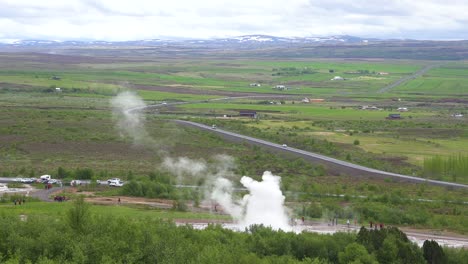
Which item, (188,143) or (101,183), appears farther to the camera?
(188,143)

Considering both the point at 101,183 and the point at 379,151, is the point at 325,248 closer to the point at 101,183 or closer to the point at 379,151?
the point at 101,183

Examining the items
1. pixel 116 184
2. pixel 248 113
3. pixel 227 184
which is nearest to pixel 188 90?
pixel 248 113

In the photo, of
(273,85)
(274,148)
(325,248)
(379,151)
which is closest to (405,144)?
(379,151)

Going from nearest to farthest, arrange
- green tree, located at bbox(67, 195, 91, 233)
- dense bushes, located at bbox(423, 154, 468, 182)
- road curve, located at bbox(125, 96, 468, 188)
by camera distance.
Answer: green tree, located at bbox(67, 195, 91, 233) → road curve, located at bbox(125, 96, 468, 188) → dense bushes, located at bbox(423, 154, 468, 182)

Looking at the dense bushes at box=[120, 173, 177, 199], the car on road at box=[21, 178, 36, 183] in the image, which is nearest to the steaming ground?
the dense bushes at box=[120, 173, 177, 199]

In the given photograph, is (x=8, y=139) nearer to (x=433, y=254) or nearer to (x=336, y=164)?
(x=336, y=164)

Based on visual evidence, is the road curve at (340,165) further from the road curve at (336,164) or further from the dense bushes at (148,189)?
the dense bushes at (148,189)

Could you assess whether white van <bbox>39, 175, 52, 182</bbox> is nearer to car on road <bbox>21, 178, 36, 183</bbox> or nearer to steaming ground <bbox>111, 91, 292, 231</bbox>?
car on road <bbox>21, 178, 36, 183</bbox>
